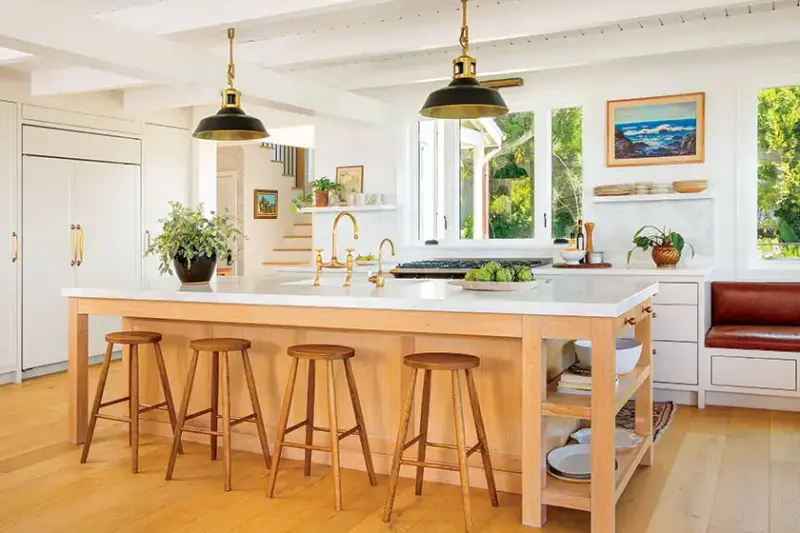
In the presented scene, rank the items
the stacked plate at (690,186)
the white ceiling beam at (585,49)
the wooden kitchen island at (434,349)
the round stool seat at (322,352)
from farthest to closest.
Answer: the stacked plate at (690,186) < the white ceiling beam at (585,49) < the round stool seat at (322,352) < the wooden kitchen island at (434,349)

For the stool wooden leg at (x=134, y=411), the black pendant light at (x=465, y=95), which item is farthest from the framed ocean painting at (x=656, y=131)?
the stool wooden leg at (x=134, y=411)

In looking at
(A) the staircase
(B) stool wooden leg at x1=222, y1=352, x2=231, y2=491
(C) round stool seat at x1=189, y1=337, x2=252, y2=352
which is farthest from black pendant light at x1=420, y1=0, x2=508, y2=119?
(A) the staircase

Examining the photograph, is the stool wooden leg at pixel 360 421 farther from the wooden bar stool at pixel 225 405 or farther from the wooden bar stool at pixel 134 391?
the wooden bar stool at pixel 134 391

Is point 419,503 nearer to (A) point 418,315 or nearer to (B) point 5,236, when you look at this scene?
(A) point 418,315

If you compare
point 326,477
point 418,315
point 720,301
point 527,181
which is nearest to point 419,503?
point 326,477

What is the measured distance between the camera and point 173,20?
4.93m

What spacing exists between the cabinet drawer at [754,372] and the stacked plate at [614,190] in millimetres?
1452

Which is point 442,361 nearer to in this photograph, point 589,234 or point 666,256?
point 666,256

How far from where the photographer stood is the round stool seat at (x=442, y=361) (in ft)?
10.3

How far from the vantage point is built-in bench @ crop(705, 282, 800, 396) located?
199 inches

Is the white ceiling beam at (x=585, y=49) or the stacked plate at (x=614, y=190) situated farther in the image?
the stacked plate at (x=614, y=190)

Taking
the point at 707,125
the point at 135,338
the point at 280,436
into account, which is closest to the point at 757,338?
the point at 707,125

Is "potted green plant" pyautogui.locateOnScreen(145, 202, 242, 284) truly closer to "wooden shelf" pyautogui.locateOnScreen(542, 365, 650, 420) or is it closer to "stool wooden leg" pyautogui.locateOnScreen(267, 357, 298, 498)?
"stool wooden leg" pyautogui.locateOnScreen(267, 357, 298, 498)

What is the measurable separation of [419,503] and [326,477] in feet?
1.88
